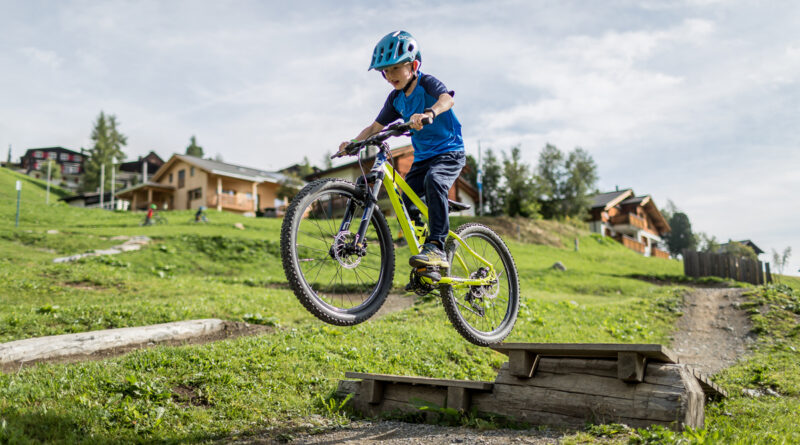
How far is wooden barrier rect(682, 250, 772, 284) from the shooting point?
27.6 meters

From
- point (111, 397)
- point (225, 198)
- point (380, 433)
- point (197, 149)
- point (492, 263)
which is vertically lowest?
point (380, 433)

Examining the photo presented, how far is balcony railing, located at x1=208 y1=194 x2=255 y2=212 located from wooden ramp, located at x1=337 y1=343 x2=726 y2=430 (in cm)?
→ 4735

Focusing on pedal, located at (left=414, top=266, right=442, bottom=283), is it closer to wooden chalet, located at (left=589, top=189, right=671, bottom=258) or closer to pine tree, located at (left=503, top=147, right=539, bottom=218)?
pine tree, located at (left=503, top=147, right=539, bottom=218)

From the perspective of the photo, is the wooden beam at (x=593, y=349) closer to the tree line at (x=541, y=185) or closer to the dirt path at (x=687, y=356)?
the dirt path at (x=687, y=356)

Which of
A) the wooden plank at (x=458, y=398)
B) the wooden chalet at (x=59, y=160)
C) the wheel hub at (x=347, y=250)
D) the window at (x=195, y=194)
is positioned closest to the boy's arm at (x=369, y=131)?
the wheel hub at (x=347, y=250)

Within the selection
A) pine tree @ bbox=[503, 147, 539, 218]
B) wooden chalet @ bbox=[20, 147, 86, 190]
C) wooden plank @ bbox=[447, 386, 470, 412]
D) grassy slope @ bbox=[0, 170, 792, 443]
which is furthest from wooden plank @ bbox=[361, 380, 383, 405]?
wooden chalet @ bbox=[20, 147, 86, 190]

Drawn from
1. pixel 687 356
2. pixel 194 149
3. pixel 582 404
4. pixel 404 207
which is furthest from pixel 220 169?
pixel 194 149

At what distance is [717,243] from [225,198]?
69035 mm

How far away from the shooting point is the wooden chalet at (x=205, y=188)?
5250 centimetres

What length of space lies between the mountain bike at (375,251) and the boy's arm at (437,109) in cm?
18

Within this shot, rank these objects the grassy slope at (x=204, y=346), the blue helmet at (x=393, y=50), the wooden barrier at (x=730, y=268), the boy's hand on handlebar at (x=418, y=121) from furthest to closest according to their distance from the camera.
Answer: the wooden barrier at (x=730, y=268) → the grassy slope at (x=204, y=346) → the blue helmet at (x=393, y=50) → the boy's hand on handlebar at (x=418, y=121)

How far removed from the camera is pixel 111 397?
22.2 ft

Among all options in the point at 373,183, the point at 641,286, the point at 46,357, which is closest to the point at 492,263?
the point at 373,183

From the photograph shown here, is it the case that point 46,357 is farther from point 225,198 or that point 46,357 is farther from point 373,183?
point 225,198
